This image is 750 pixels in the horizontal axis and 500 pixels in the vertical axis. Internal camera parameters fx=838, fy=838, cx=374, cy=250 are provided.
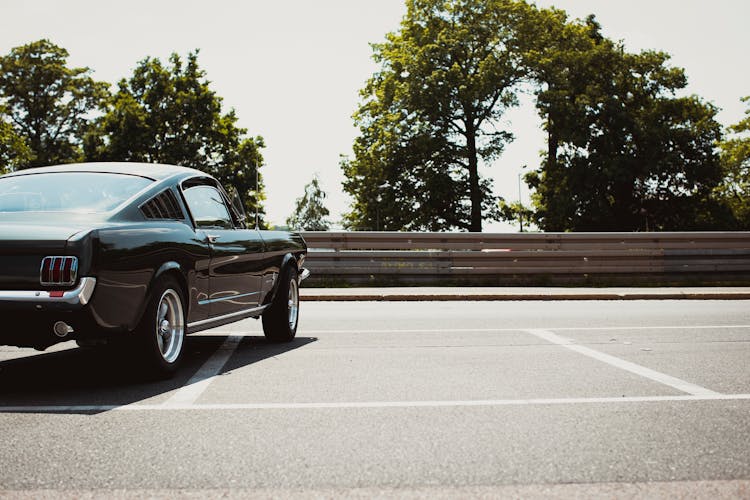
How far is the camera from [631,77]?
1709 inches

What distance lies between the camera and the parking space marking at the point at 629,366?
6.03 metres

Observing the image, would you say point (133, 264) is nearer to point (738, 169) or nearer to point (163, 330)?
point (163, 330)

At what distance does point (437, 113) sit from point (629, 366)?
114 ft

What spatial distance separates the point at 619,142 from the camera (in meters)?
41.4

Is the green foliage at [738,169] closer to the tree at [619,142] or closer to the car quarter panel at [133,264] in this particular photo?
the tree at [619,142]

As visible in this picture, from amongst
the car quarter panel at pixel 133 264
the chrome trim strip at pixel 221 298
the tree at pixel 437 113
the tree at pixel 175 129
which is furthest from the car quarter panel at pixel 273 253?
the tree at pixel 175 129

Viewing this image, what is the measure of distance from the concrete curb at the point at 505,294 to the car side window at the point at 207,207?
7.89m

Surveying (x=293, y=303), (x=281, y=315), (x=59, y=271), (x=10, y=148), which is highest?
(x=10, y=148)

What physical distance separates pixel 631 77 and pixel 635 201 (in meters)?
6.47

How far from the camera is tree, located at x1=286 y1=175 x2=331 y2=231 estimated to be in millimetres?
99750

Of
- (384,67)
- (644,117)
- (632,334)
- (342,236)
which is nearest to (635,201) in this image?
(644,117)

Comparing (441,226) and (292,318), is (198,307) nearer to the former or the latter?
(292,318)

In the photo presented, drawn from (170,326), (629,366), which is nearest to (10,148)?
(170,326)

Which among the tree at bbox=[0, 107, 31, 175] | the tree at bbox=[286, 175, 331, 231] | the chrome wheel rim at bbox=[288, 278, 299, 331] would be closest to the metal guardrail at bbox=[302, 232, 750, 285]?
the chrome wheel rim at bbox=[288, 278, 299, 331]
